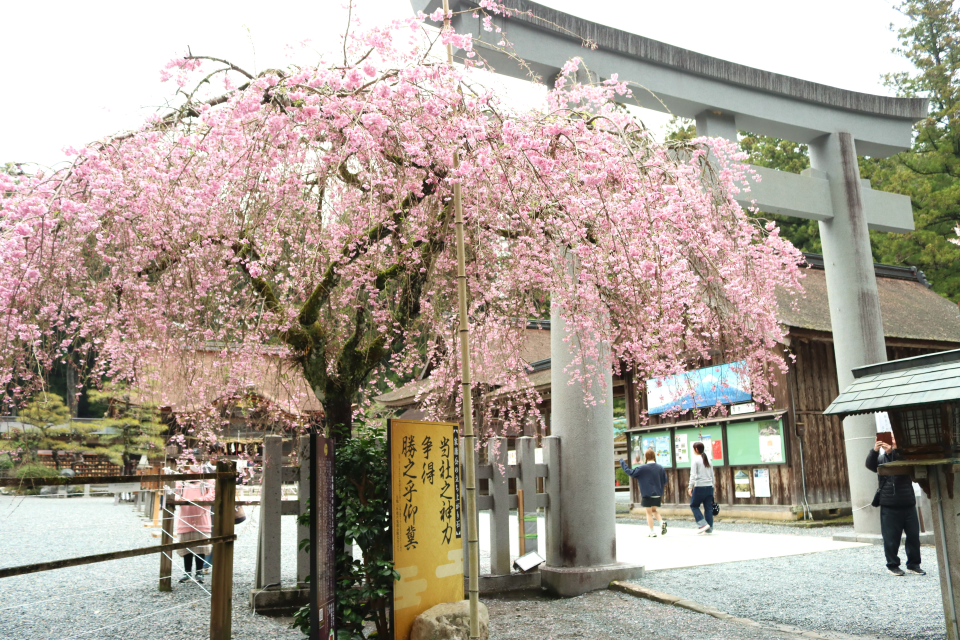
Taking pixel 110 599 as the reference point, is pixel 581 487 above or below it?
above

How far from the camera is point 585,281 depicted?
15.9 ft

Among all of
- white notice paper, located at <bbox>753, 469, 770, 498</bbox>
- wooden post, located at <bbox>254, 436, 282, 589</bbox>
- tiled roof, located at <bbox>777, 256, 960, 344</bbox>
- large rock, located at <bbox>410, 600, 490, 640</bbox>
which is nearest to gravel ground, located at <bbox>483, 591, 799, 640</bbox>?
large rock, located at <bbox>410, 600, 490, 640</bbox>

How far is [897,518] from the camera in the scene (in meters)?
6.33

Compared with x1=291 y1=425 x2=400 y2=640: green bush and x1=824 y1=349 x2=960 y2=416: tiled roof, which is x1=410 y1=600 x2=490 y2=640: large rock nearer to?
x1=291 y1=425 x2=400 y2=640: green bush

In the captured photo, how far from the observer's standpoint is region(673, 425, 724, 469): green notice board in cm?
1311

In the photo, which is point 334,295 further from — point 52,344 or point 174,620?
point 174,620

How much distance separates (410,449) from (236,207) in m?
1.86

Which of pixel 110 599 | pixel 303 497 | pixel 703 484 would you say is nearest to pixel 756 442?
pixel 703 484

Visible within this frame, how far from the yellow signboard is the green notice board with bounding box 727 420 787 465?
9.40 metres

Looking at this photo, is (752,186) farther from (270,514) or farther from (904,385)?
(270,514)

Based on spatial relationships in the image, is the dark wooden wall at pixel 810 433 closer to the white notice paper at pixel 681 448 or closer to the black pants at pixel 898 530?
the white notice paper at pixel 681 448

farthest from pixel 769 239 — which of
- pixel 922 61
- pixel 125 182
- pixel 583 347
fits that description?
pixel 922 61

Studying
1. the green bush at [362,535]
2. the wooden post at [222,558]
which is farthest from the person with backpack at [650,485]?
the wooden post at [222,558]

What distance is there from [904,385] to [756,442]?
349 inches
